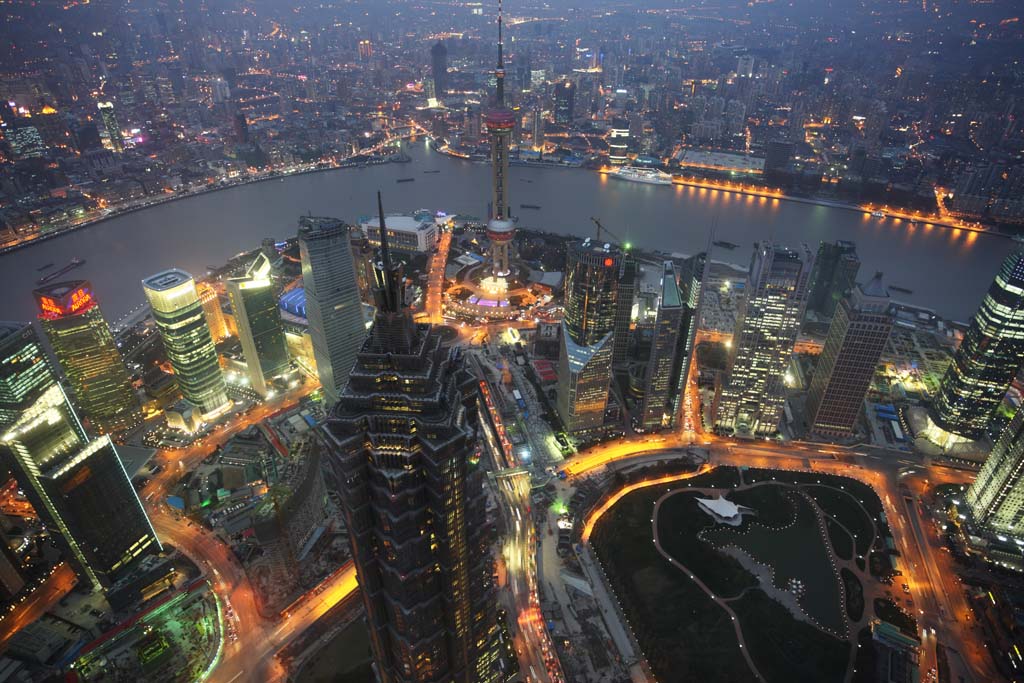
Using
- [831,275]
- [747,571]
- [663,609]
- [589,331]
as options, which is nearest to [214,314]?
[589,331]

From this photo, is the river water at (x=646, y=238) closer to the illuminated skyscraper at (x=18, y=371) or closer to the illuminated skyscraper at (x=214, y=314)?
the illuminated skyscraper at (x=214, y=314)

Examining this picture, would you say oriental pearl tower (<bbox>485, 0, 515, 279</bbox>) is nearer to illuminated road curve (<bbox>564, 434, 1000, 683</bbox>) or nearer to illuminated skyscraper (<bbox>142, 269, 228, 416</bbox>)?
illuminated road curve (<bbox>564, 434, 1000, 683</bbox>)

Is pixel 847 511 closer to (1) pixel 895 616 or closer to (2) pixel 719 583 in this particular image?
(1) pixel 895 616

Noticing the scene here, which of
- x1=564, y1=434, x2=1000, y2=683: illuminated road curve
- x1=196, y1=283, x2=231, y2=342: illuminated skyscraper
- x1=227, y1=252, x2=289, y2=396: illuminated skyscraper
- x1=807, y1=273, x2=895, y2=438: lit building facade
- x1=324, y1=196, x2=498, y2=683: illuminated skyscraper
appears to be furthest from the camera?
x1=196, y1=283, x2=231, y2=342: illuminated skyscraper

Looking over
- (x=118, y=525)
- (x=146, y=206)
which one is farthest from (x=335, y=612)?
(x=146, y=206)

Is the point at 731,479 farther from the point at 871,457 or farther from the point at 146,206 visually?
the point at 146,206

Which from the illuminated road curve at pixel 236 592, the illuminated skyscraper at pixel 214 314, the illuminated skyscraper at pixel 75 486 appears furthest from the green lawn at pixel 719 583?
the illuminated skyscraper at pixel 214 314

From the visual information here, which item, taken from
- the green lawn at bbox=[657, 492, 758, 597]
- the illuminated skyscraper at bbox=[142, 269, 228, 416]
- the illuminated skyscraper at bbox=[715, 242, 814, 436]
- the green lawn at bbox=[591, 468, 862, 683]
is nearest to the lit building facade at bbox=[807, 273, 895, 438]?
the illuminated skyscraper at bbox=[715, 242, 814, 436]

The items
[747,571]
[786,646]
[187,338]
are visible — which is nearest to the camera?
[786,646]
